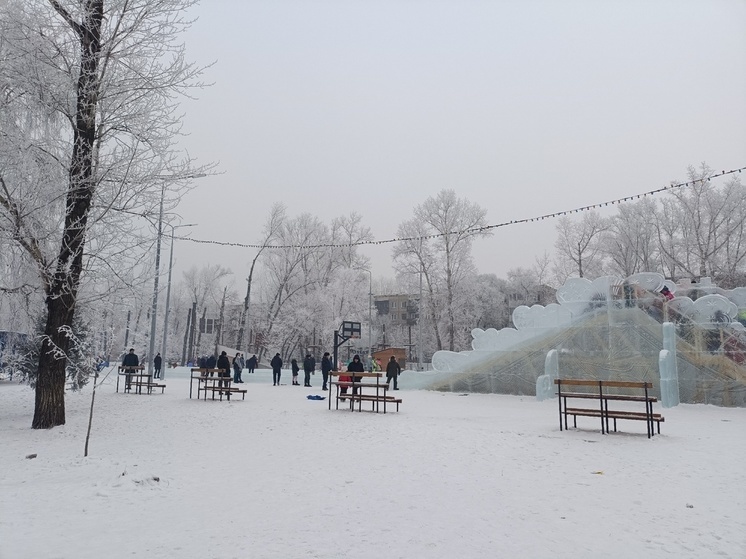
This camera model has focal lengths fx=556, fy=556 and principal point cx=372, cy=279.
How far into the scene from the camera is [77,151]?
1090 centimetres

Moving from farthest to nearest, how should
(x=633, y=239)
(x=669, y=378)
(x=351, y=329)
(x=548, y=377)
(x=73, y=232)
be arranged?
(x=633, y=239) < (x=351, y=329) < (x=548, y=377) < (x=669, y=378) < (x=73, y=232)

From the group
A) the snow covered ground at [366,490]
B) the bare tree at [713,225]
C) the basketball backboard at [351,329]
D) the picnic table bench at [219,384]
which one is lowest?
the snow covered ground at [366,490]

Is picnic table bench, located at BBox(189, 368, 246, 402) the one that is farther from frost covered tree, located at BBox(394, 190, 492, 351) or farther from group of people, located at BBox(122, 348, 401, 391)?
frost covered tree, located at BBox(394, 190, 492, 351)

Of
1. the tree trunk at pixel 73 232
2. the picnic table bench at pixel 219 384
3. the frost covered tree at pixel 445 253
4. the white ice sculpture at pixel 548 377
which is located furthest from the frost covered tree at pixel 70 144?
the frost covered tree at pixel 445 253

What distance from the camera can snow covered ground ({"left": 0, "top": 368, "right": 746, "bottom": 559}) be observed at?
15.4ft

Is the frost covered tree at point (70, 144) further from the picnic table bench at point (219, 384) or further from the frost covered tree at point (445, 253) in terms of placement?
the frost covered tree at point (445, 253)

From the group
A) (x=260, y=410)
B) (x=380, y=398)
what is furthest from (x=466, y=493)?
(x=260, y=410)

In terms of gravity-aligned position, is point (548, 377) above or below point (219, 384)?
above

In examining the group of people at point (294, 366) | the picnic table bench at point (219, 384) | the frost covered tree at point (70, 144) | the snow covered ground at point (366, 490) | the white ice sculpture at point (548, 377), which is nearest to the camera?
the snow covered ground at point (366, 490)

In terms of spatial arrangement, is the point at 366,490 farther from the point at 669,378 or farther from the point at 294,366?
the point at 294,366

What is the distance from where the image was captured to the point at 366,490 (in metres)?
6.54

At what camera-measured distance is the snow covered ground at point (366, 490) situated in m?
4.70

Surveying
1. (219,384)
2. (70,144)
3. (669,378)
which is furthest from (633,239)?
(70,144)

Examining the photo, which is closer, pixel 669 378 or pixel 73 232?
pixel 73 232
